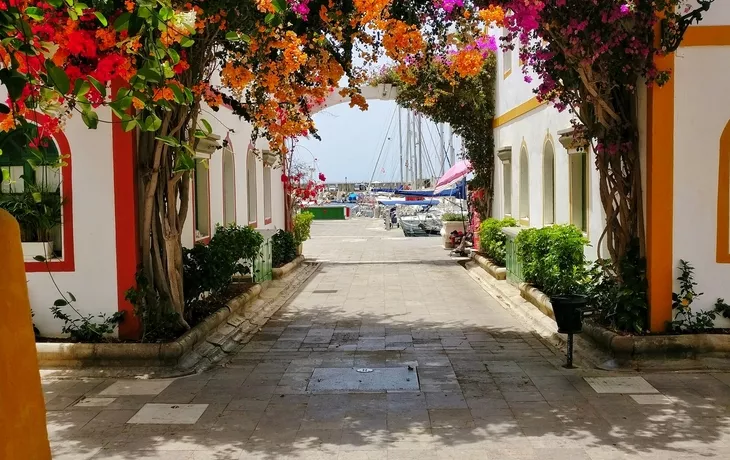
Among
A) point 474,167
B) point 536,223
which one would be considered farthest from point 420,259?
point 536,223

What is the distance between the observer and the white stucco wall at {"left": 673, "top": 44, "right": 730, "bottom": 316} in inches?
307

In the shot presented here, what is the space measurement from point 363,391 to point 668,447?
273cm

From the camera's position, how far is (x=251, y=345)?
934cm

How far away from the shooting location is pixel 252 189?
642 inches

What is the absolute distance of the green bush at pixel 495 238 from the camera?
52.1ft

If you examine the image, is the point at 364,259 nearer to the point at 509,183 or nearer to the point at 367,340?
the point at 509,183

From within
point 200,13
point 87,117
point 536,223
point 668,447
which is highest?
point 200,13

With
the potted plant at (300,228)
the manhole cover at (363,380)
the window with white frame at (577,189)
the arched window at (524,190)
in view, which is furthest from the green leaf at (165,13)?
the potted plant at (300,228)

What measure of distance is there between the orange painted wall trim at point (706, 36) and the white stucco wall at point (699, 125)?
0.05 m

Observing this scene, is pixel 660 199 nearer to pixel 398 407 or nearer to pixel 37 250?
pixel 398 407

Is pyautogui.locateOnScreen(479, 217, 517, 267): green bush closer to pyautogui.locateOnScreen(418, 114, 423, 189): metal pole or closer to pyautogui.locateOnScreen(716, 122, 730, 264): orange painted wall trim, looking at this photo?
pyautogui.locateOnScreen(716, 122, 730, 264): orange painted wall trim

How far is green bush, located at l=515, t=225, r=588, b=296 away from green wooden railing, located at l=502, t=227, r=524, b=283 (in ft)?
4.44

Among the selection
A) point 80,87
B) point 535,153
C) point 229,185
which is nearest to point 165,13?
point 80,87

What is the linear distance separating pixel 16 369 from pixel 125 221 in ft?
15.8
